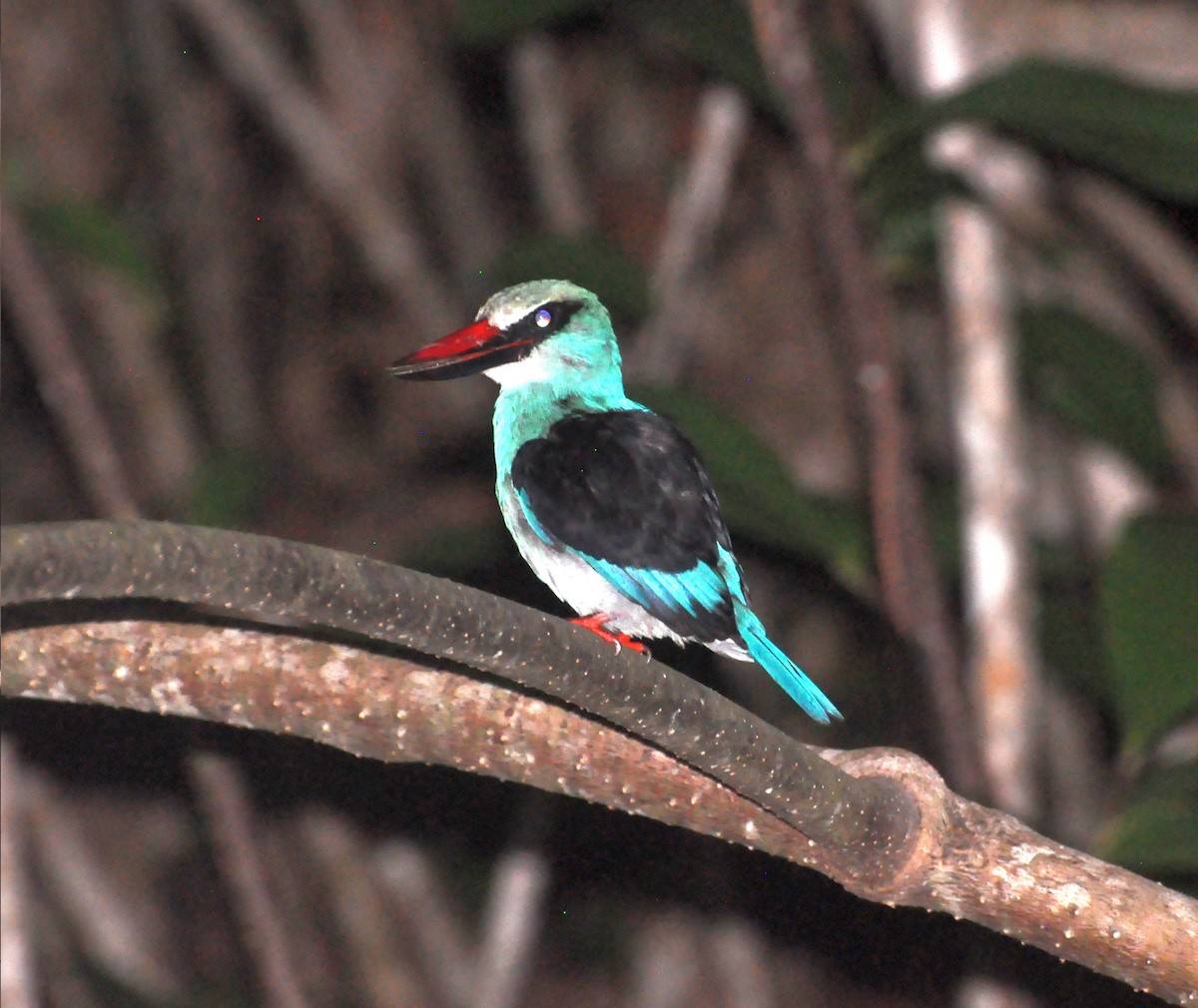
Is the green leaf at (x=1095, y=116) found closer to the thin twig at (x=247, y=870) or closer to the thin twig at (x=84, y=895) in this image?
the thin twig at (x=247, y=870)

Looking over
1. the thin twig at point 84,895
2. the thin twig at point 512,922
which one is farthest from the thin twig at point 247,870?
the thin twig at point 84,895

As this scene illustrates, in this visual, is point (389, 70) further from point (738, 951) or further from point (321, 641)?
point (321, 641)

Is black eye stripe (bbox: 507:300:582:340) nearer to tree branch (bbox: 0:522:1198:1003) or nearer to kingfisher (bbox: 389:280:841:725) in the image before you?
kingfisher (bbox: 389:280:841:725)

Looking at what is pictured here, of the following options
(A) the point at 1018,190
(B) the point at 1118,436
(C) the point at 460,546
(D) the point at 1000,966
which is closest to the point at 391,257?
(C) the point at 460,546

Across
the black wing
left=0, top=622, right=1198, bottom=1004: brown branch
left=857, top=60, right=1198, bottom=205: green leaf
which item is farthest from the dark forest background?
left=0, top=622, right=1198, bottom=1004: brown branch

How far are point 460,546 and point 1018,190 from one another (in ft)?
6.29

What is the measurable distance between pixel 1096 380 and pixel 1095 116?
78 cm

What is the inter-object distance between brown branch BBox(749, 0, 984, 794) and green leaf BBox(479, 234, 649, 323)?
0.85m

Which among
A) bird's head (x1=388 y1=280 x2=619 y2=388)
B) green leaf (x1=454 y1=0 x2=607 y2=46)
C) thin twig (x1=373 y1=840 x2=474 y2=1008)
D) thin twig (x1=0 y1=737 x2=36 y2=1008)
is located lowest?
thin twig (x1=373 y1=840 x2=474 y2=1008)

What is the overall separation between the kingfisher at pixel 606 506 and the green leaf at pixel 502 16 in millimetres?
1093

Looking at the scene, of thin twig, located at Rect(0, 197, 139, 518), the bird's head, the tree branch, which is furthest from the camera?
thin twig, located at Rect(0, 197, 139, 518)

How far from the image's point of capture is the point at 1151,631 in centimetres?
307

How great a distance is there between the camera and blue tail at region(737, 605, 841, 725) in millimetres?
2764

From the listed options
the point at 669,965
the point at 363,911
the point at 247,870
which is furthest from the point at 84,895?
the point at 669,965
